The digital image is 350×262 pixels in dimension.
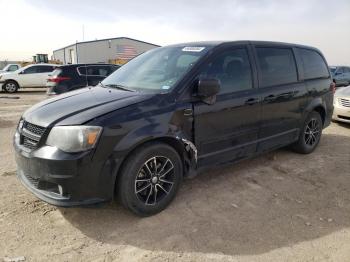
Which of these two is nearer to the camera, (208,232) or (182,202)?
(208,232)

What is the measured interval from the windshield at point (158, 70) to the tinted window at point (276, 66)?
39.1 inches

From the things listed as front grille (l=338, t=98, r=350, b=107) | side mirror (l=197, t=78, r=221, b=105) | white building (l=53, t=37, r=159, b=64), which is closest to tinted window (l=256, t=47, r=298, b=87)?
side mirror (l=197, t=78, r=221, b=105)

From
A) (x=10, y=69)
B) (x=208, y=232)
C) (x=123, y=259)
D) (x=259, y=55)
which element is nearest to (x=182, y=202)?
(x=208, y=232)

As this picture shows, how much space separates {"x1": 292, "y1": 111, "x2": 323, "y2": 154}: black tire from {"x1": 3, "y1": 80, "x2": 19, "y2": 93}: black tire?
54.6 ft

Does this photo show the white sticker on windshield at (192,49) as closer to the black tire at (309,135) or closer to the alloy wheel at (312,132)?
the black tire at (309,135)

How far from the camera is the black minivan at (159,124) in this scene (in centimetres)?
293

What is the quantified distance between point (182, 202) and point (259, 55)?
224cm

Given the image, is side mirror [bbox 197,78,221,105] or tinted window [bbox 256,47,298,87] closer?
side mirror [bbox 197,78,221,105]

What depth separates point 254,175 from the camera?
4555mm

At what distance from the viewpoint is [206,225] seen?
3.22 meters

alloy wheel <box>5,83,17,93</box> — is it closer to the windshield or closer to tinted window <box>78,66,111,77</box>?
tinted window <box>78,66,111,77</box>

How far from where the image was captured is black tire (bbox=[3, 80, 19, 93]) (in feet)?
57.6

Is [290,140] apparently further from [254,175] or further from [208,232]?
[208,232]

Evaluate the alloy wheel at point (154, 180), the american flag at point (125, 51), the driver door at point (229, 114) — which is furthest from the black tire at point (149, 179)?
the american flag at point (125, 51)
